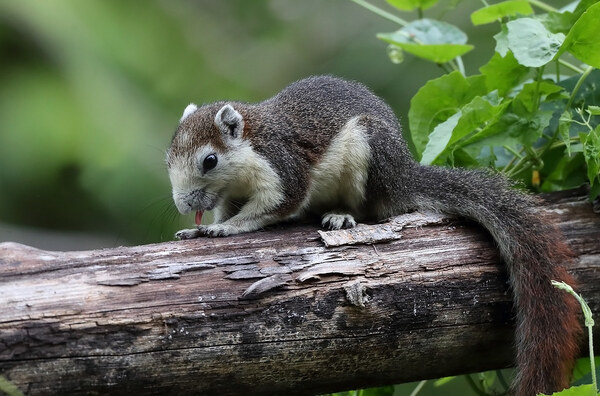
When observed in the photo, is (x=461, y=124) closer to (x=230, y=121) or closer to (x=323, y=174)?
(x=323, y=174)

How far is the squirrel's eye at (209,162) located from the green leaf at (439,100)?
3.33 feet

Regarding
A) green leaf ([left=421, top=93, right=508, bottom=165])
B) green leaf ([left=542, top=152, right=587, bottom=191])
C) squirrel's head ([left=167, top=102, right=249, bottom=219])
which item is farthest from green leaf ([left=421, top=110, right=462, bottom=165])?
squirrel's head ([left=167, top=102, right=249, bottom=219])

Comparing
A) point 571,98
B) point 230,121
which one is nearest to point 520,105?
point 571,98

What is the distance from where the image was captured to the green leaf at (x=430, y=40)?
386 centimetres

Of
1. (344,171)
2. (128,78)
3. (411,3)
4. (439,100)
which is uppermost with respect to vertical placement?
(128,78)

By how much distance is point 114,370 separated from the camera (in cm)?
254

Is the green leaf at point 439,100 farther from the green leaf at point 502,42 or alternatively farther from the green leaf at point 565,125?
the green leaf at point 565,125

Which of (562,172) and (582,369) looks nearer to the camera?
(582,369)

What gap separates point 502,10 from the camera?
392cm

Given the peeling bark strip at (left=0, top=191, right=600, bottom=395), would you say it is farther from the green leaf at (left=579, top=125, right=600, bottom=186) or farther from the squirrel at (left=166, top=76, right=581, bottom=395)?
the green leaf at (left=579, top=125, right=600, bottom=186)

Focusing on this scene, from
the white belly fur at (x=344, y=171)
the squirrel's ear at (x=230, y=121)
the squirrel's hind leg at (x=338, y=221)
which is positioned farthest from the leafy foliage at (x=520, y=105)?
the squirrel's ear at (x=230, y=121)

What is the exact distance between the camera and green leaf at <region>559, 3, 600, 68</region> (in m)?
3.18

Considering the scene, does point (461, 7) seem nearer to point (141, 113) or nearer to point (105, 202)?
point (141, 113)

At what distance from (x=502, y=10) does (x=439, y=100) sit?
582 mm
